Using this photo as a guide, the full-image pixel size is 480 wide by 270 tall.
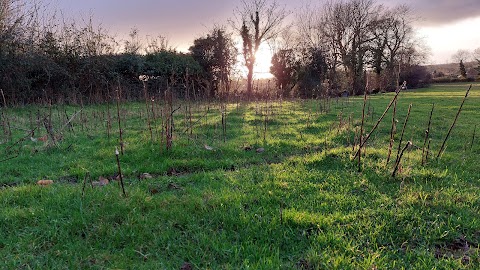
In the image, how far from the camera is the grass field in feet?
8.69

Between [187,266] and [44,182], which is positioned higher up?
[44,182]

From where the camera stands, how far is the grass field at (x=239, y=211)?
104 inches

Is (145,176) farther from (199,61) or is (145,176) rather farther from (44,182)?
(199,61)

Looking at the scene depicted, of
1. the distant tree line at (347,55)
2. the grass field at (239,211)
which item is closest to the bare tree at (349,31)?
the distant tree line at (347,55)

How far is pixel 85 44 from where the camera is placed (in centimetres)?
1709

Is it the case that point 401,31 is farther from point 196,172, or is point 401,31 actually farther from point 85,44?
point 196,172

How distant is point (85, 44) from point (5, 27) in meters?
4.21

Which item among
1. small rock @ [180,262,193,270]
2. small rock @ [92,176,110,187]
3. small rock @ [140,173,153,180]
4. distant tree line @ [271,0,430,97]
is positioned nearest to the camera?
small rock @ [180,262,193,270]

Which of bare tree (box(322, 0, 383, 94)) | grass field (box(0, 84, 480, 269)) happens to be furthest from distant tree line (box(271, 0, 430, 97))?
grass field (box(0, 84, 480, 269))

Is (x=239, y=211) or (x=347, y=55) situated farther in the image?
(x=347, y=55)

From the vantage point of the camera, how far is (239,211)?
11.0ft

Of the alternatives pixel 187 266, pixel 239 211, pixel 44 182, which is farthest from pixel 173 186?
pixel 44 182

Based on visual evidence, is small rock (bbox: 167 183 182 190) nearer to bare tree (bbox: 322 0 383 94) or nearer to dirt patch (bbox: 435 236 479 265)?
dirt patch (bbox: 435 236 479 265)

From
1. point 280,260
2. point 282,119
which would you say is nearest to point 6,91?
point 282,119
